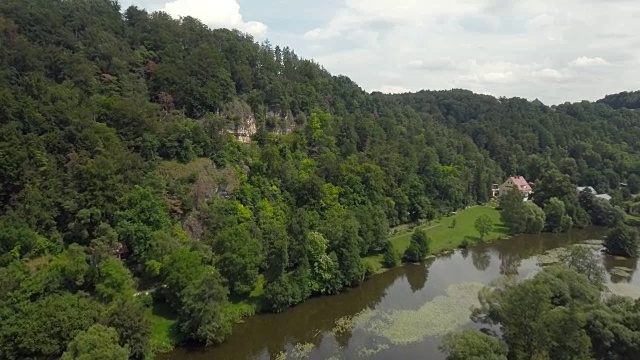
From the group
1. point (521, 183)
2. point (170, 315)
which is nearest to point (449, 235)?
point (521, 183)

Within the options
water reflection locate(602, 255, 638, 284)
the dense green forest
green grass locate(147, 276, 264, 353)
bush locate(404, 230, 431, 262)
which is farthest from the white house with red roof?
green grass locate(147, 276, 264, 353)

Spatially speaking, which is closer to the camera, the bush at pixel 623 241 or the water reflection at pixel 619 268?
the water reflection at pixel 619 268

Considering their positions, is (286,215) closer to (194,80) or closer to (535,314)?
(194,80)

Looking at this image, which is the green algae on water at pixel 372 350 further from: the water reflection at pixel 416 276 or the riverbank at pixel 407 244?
the water reflection at pixel 416 276

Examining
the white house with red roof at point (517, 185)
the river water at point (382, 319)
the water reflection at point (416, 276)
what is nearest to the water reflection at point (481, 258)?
the river water at point (382, 319)

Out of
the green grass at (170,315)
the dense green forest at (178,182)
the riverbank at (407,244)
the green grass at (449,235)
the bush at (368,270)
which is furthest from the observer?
the green grass at (449,235)

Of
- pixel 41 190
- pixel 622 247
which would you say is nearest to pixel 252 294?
pixel 41 190

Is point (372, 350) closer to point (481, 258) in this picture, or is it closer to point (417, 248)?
point (417, 248)
